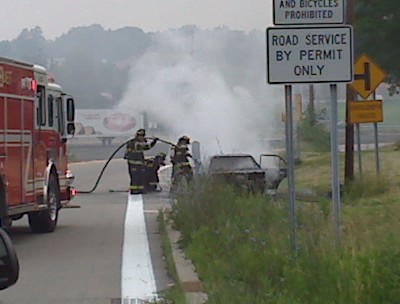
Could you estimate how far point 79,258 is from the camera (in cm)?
1406

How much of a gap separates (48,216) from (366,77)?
823 centimetres

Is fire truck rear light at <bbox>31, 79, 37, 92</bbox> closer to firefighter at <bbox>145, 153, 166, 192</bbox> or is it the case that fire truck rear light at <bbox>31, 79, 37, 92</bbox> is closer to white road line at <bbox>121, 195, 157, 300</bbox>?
white road line at <bbox>121, 195, 157, 300</bbox>

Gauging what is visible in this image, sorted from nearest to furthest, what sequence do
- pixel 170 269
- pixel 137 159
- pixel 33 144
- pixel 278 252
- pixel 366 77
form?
1. pixel 278 252
2. pixel 170 269
3. pixel 33 144
4. pixel 366 77
5. pixel 137 159

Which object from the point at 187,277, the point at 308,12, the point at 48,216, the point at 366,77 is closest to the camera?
the point at 308,12

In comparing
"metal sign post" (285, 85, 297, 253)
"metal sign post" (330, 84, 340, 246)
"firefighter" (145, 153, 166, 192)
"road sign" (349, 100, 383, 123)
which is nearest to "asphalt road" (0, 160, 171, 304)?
→ "metal sign post" (285, 85, 297, 253)

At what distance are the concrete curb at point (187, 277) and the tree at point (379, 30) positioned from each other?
58.1 feet

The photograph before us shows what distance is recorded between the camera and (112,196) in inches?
1139

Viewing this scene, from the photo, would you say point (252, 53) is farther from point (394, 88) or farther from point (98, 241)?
point (98, 241)

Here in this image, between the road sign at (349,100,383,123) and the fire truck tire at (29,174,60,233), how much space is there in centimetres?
741

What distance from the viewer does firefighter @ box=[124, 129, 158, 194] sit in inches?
1126

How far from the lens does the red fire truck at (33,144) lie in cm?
1494

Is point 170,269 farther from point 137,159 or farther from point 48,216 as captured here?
point 137,159

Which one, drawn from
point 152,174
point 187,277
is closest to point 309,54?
point 187,277

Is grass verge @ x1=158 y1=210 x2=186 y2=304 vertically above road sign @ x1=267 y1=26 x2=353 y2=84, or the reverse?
road sign @ x1=267 y1=26 x2=353 y2=84
